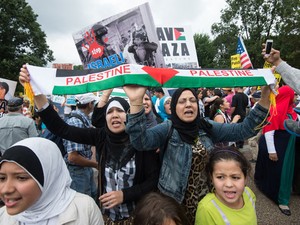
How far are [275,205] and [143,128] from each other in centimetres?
331

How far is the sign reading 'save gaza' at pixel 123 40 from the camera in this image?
16.4ft

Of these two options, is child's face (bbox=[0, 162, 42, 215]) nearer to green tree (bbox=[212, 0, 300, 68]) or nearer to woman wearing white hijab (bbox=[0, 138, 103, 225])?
woman wearing white hijab (bbox=[0, 138, 103, 225])

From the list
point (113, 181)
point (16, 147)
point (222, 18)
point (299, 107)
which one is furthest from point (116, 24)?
point (222, 18)

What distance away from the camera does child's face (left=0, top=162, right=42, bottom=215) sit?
4.11 feet

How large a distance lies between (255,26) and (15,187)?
3196 cm

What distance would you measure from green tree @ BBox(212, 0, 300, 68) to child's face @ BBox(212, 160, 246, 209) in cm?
2692

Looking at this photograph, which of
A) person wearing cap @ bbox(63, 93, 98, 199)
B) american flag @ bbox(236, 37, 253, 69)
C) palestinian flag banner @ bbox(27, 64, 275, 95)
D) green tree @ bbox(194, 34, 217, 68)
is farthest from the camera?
green tree @ bbox(194, 34, 217, 68)

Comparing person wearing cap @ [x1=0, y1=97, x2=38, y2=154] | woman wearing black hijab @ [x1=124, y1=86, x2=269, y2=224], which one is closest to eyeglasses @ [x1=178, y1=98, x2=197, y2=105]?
woman wearing black hijab @ [x1=124, y1=86, x2=269, y2=224]

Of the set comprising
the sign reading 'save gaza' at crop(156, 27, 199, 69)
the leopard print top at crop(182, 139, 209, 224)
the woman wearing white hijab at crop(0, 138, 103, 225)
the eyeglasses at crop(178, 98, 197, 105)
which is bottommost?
the leopard print top at crop(182, 139, 209, 224)

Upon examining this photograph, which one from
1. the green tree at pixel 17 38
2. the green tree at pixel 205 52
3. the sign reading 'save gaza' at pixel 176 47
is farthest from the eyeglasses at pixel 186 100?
the green tree at pixel 205 52

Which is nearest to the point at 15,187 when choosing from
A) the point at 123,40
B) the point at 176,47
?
the point at 123,40

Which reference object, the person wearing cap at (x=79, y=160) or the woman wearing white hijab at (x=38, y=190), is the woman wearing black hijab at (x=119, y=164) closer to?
the woman wearing white hijab at (x=38, y=190)

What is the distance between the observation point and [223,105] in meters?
4.92

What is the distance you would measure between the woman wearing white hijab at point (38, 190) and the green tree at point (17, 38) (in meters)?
24.0
